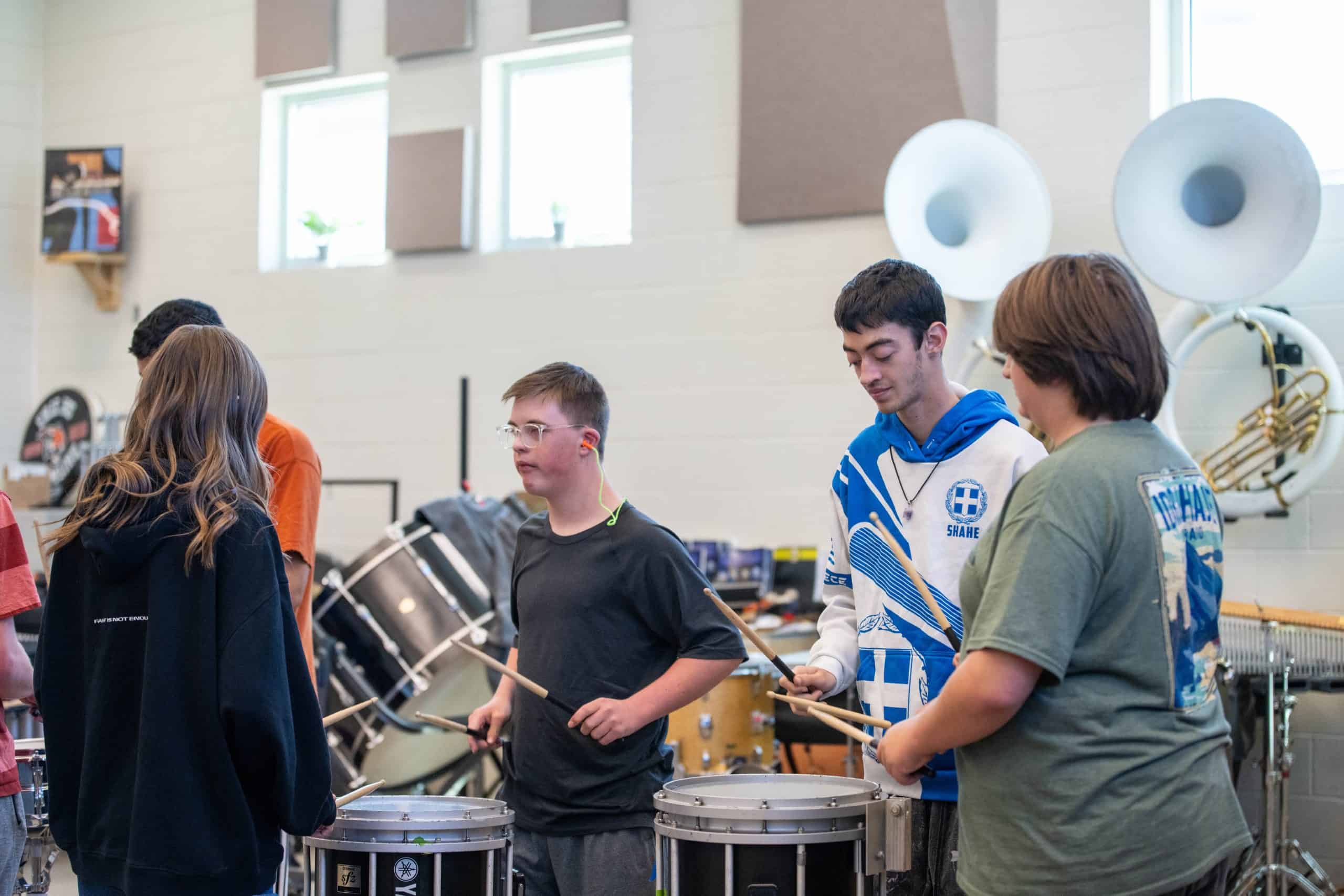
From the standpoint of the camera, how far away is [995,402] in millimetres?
2010

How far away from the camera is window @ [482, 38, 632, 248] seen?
5.36 meters

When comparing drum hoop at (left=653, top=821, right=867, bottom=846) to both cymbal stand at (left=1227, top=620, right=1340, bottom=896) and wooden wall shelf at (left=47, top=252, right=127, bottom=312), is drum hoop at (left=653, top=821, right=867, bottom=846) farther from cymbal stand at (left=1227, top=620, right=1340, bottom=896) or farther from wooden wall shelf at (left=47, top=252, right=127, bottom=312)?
wooden wall shelf at (left=47, top=252, right=127, bottom=312)

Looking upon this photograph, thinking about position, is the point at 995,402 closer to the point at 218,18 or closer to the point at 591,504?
the point at 591,504

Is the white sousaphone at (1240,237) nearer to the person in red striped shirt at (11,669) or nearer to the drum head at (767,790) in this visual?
the drum head at (767,790)

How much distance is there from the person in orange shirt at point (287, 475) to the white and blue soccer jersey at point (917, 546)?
1021 millimetres

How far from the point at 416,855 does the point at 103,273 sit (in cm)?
502

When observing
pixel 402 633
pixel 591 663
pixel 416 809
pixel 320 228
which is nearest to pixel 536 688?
pixel 591 663

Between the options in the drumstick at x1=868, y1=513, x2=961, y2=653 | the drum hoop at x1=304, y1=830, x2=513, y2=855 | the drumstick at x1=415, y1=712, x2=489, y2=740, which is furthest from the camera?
the drumstick at x1=415, y1=712, x2=489, y2=740

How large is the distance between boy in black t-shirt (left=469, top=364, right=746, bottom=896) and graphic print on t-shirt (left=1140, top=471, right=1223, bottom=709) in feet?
2.91

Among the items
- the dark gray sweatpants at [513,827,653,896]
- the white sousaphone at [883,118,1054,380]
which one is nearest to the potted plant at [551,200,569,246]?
the white sousaphone at [883,118,1054,380]

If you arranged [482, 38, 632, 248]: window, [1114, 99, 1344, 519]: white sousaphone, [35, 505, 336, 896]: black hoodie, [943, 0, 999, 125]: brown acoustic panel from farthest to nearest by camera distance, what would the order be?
[482, 38, 632, 248]: window → [943, 0, 999, 125]: brown acoustic panel → [1114, 99, 1344, 519]: white sousaphone → [35, 505, 336, 896]: black hoodie

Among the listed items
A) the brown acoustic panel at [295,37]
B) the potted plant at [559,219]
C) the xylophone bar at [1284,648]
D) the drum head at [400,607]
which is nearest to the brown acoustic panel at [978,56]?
the potted plant at [559,219]

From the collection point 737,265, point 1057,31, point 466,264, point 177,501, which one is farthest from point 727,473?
point 177,501

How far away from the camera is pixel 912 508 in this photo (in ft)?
6.54
